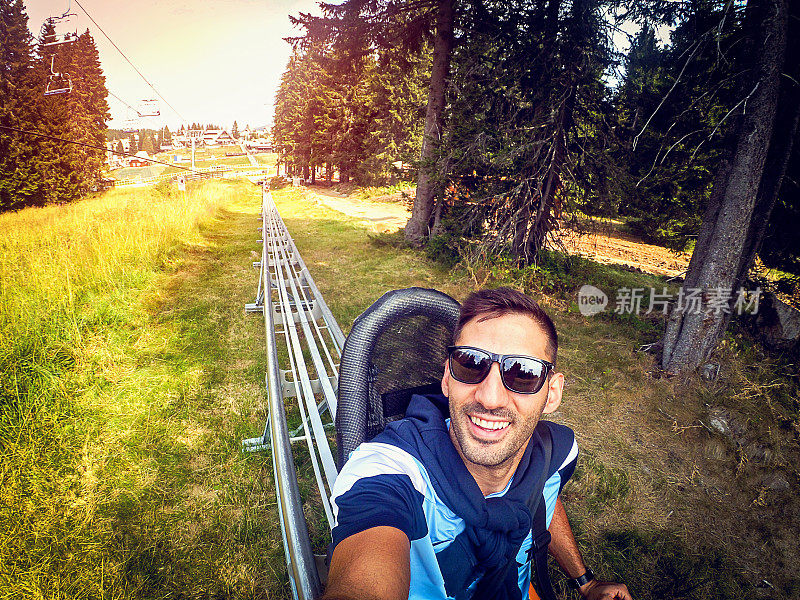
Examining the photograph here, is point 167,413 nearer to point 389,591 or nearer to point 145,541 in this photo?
point 145,541

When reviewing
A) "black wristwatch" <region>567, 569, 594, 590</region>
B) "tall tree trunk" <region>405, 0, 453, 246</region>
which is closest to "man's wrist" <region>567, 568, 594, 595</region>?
"black wristwatch" <region>567, 569, 594, 590</region>

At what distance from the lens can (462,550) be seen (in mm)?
1431

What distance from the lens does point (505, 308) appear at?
164 cm

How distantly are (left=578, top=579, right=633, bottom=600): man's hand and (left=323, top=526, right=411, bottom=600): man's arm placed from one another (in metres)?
1.15

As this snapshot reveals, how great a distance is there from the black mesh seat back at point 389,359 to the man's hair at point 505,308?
0.32 meters

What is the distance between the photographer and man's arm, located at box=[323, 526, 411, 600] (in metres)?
1.11

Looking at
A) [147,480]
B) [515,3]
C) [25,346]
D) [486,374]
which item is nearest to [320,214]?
[515,3]

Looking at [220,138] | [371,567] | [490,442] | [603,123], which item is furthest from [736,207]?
[220,138]

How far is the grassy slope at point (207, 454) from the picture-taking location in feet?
8.09

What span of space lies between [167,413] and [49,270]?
3528mm

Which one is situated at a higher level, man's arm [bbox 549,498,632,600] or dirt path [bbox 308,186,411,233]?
dirt path [bbox 308,186,411,233]

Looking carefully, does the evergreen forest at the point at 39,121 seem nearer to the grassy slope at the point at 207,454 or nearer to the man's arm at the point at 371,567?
the grassy slope at the point at 207,454

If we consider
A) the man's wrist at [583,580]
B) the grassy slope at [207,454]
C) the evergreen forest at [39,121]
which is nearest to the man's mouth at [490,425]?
the man's wrist at [583,580]

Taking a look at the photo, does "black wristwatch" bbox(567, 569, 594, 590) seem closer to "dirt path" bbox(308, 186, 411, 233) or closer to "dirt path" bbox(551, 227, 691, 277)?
"dirt path" bbox(551, 227, 691, 277)
